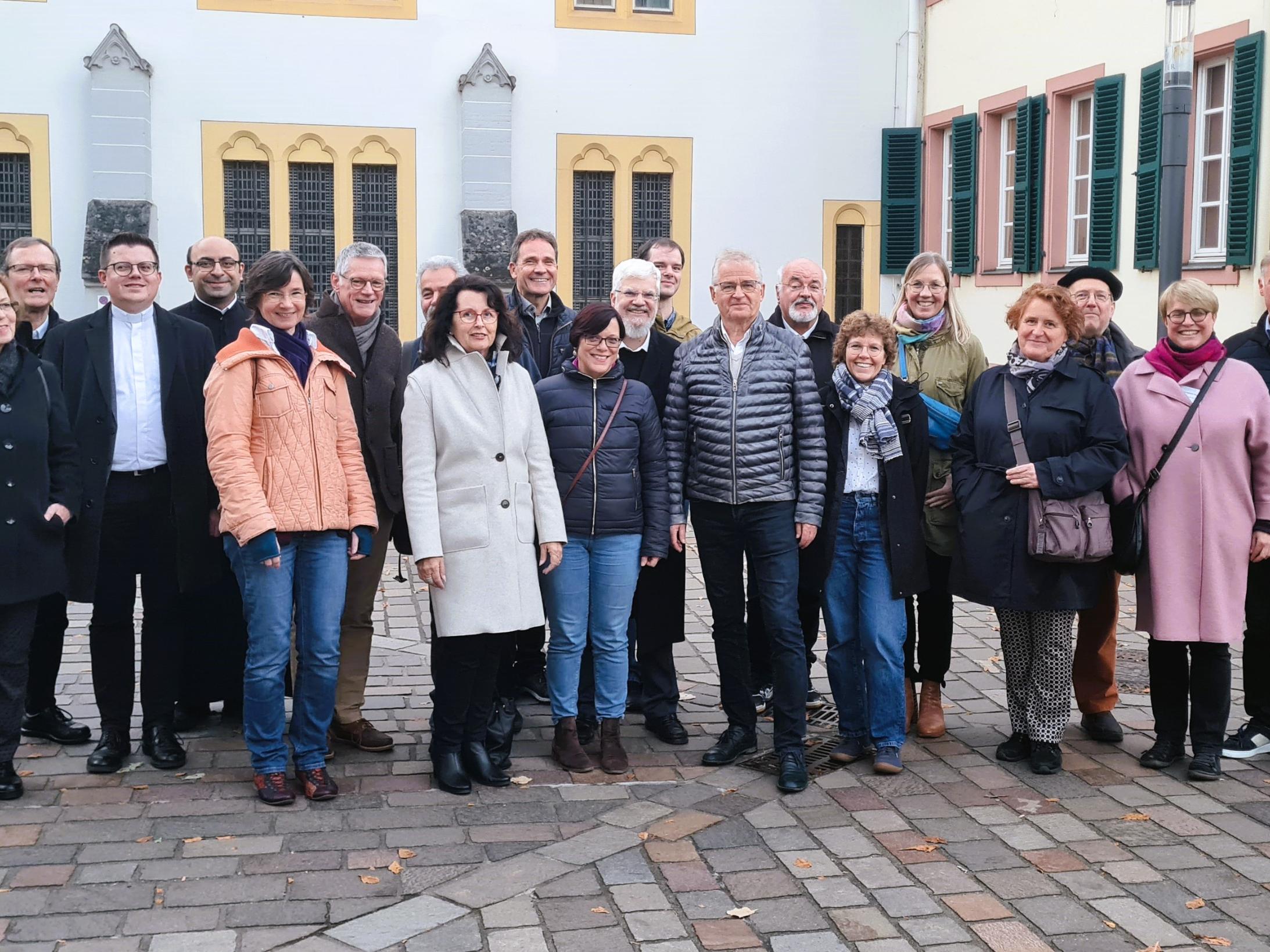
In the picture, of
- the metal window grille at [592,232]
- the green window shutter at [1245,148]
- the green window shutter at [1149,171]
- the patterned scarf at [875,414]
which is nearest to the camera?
the patterned scarf at [875,414]

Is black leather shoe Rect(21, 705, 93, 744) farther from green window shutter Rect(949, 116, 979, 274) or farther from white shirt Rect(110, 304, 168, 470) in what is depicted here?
green window shutter Rect(949, 116, 979, 274)

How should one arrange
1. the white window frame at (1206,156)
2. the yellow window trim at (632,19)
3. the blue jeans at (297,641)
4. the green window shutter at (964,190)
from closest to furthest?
the blue jeans at (297,641) → the white window frame at (1206,156) → the green window shutter at (964,190) → the yellow window trim at (632,19)

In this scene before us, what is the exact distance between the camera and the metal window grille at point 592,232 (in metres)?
19.2

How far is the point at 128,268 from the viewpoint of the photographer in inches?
227

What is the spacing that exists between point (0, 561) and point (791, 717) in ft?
9.91

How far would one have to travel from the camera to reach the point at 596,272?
63.6 feet

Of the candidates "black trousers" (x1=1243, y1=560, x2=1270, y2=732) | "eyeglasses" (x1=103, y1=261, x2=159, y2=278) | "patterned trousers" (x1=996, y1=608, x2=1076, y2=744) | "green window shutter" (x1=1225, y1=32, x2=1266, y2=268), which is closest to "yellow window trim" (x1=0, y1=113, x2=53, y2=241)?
"eyeglasses" (x1=103, y1=261, x2=159, y2=278)

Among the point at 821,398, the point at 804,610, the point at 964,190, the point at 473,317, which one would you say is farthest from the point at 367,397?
the point at 964,190

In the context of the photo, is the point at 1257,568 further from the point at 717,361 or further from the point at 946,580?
the point at 717,361

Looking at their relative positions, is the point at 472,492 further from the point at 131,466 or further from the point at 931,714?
the point at 931,714

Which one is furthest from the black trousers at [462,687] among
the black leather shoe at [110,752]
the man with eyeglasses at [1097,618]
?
the man with eyeglasses at [1097,618]

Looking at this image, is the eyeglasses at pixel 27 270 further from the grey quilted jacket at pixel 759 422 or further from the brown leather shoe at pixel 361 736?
the grey quilted jacket at pixel 759 422

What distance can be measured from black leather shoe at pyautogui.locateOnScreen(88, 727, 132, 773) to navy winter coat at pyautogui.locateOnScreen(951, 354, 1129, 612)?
3.40 m

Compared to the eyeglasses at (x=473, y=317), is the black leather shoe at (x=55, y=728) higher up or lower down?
lower down
